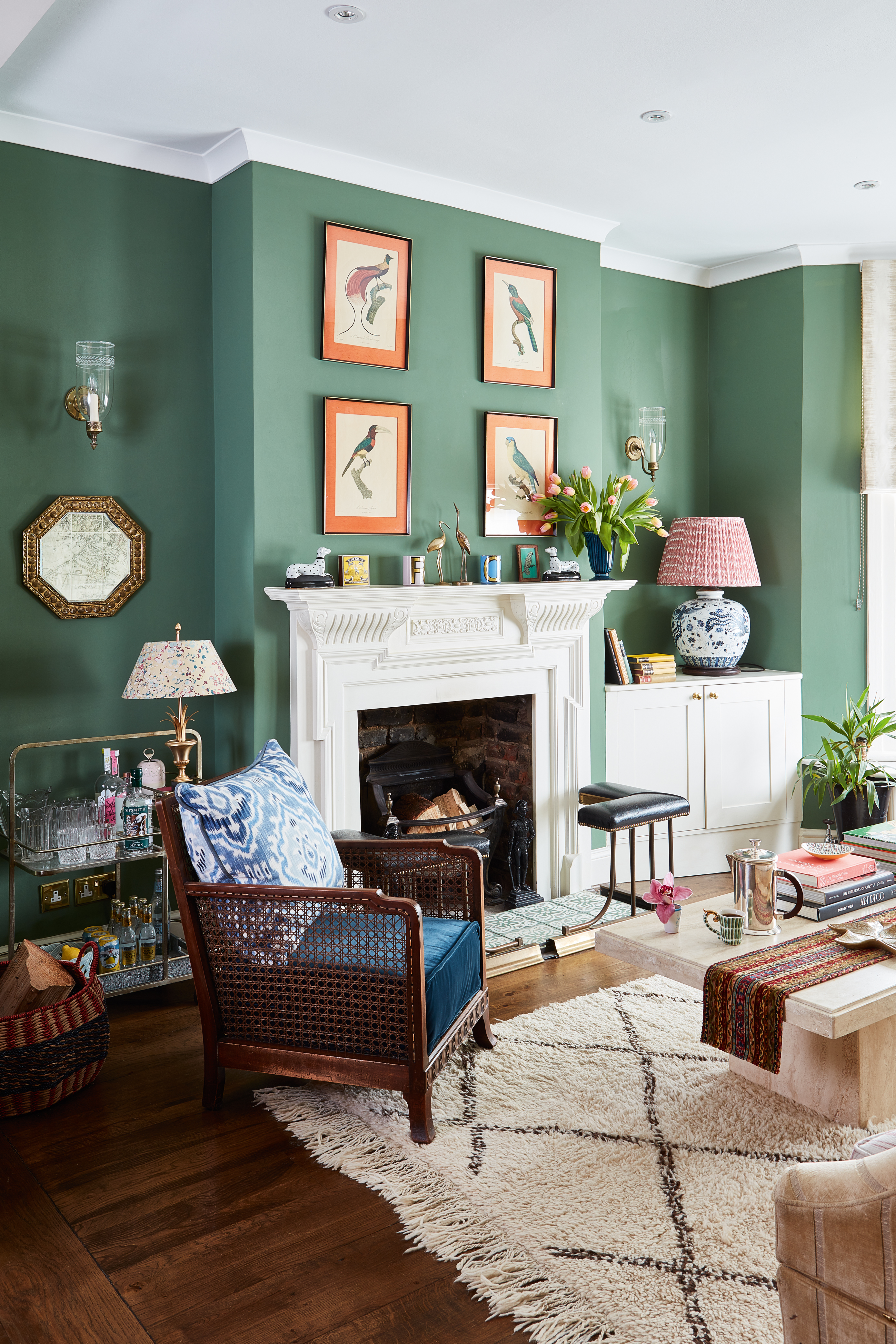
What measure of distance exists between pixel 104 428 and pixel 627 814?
2.34 metres

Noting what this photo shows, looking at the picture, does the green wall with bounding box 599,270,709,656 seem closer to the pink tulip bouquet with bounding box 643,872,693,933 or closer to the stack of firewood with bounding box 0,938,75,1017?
the pink tulip bouquet with bounding box 643,872,693,933

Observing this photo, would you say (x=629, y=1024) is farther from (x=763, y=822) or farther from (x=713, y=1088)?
(x=763, y=822)

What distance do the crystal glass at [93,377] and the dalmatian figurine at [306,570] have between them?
80 centimetres

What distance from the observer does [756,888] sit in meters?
2.65

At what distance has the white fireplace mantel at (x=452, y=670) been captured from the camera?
3.67m

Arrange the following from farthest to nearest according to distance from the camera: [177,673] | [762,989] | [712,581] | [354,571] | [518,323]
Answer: [712,581] → [518,323] → [354,571] → [177,673] → [762,989]

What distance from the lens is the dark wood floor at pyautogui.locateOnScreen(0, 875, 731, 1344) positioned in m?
1.85

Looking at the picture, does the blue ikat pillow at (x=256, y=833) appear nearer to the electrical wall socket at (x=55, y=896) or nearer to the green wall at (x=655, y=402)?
the electrical wall socket at (x=55, y=896)

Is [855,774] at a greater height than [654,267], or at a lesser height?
lesser

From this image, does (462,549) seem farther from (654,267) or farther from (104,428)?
(654,267)

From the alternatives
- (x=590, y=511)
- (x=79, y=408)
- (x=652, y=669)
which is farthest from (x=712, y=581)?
(x=79, y=408)

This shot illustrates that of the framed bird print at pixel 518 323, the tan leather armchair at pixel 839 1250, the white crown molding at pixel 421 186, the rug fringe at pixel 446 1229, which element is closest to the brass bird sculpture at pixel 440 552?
the framed bird print at pixel 518 323

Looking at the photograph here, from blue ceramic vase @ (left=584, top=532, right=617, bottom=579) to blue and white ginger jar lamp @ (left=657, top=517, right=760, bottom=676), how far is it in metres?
0.53

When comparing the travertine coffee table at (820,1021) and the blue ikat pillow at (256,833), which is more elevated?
the blue ikat pillow at (256,833)
